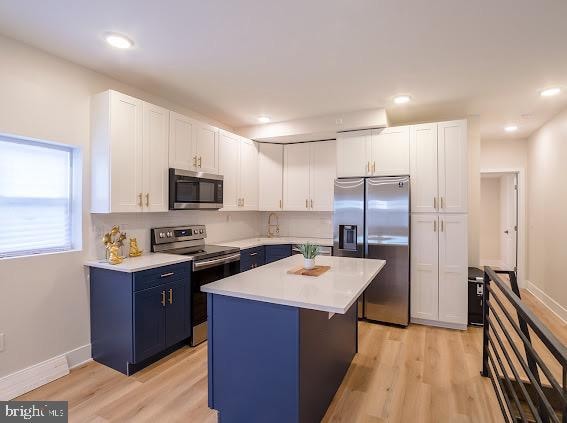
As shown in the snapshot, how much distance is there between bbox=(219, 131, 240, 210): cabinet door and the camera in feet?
13.0

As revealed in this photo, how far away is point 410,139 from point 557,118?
1.95 meters

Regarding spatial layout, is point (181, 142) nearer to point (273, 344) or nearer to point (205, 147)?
point (205, 147)

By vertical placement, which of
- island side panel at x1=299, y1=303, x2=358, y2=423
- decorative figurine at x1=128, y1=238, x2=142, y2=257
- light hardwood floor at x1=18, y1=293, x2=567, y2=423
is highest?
decorative figurine at x1=128, y1=238, x2=142, y2=257

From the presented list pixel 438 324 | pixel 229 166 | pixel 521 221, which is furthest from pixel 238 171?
pixel 521 221

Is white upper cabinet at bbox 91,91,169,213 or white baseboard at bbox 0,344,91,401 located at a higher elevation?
white upper cabinet at bbox 91,91,169,213

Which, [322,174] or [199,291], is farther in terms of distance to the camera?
[322,174]

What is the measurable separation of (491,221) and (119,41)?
7799 millimetres

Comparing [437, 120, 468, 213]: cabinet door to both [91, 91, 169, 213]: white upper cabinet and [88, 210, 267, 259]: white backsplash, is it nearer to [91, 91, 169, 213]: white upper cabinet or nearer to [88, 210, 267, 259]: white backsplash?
[88, 210, 267, 259]: white backsplash

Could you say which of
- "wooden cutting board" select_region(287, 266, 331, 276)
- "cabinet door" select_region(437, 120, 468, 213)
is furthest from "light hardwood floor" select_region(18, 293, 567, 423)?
"cabinet door" select_region(437, 120, 468, 213)

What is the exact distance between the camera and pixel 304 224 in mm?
4902

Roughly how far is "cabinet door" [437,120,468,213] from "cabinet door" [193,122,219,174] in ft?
8.71

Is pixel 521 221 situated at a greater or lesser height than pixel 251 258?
greater

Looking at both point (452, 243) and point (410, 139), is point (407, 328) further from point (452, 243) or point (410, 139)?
point (410, 139)

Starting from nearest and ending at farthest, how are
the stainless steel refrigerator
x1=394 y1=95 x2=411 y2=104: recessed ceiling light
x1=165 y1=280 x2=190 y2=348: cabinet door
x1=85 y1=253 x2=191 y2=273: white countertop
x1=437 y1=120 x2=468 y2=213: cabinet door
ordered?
1. x1=85 y1=253 x2=191 y2=273: white countertop
2. x1=165 y1=280 x2=190 y2=348: cabinet door
3. x1=394 y1=95 x2=411 y2=104: recessed ceiling light
4. x1=437 y1=120 x2=468 y2=213: cabinet door
5. the stainless steel refrigerator
